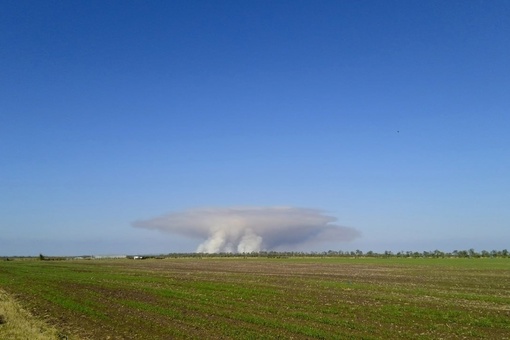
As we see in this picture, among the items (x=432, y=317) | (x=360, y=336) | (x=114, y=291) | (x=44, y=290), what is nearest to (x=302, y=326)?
(x=360, y=336)

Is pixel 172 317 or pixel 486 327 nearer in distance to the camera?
pixel 486 327

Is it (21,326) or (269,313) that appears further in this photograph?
(269,313)

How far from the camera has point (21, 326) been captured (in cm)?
2292

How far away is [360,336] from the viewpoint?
20.3m

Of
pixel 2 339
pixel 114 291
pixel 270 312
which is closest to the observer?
pixel 2 339

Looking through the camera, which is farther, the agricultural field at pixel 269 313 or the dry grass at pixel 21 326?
the agricultural field at pixel 269 313

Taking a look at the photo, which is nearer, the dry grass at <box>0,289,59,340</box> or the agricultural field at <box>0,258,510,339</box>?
the dry grass at <box>0,289,59,340</box>

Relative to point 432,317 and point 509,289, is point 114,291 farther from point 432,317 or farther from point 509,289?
point 509,289

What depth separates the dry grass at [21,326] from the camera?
67.6 ft

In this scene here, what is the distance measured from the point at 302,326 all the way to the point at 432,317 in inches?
355

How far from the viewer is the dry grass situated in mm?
20617

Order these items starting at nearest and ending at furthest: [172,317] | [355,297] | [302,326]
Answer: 1. [302,326]
2. [172,317]
3. [355,297]

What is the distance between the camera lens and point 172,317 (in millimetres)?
25203

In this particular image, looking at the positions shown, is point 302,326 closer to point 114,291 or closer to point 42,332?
point 42,332
